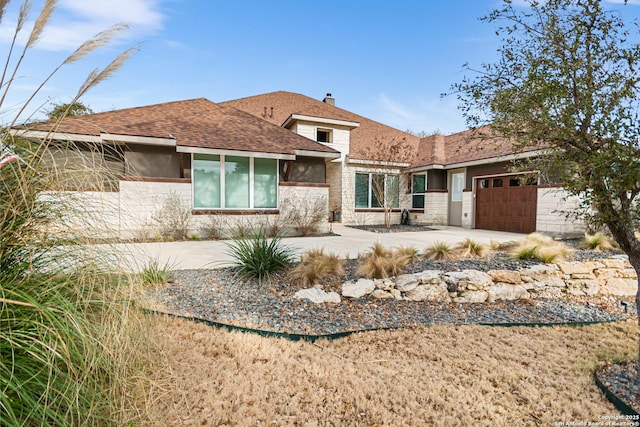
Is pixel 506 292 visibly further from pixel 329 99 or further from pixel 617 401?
pixel 329 99

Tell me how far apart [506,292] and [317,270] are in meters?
2.83

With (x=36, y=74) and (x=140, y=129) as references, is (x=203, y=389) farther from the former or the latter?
(x=140, y=129)

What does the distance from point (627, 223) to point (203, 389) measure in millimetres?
3478

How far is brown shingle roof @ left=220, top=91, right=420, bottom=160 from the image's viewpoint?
54.2 ft

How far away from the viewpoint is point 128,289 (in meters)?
1.86

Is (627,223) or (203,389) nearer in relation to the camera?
(203,389)

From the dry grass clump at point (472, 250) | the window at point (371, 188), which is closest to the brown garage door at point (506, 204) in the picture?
the window at point (371, 188)

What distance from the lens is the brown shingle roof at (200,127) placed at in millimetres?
8703

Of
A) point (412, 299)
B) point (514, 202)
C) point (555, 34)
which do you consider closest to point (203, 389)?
point (412, 299)

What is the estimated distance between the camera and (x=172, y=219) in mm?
8812

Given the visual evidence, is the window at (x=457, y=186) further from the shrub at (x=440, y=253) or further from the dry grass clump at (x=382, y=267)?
the dry grass clump at (x=382, y=267)

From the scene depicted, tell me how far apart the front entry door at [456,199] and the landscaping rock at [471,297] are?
10.1 meters

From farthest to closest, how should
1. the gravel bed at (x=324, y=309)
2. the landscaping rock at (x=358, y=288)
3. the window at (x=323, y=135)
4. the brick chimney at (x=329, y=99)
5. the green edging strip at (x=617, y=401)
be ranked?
the brick chimney at (x=329, y=99) < the window at (x=323, y=135) < the landscaping rock at (x=358, y=288) < the gravel bed at (x=324, y=309) < the green edging strip at (x=617, y=401)

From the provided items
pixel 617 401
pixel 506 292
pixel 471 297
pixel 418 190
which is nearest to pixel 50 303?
pixel 617 401
